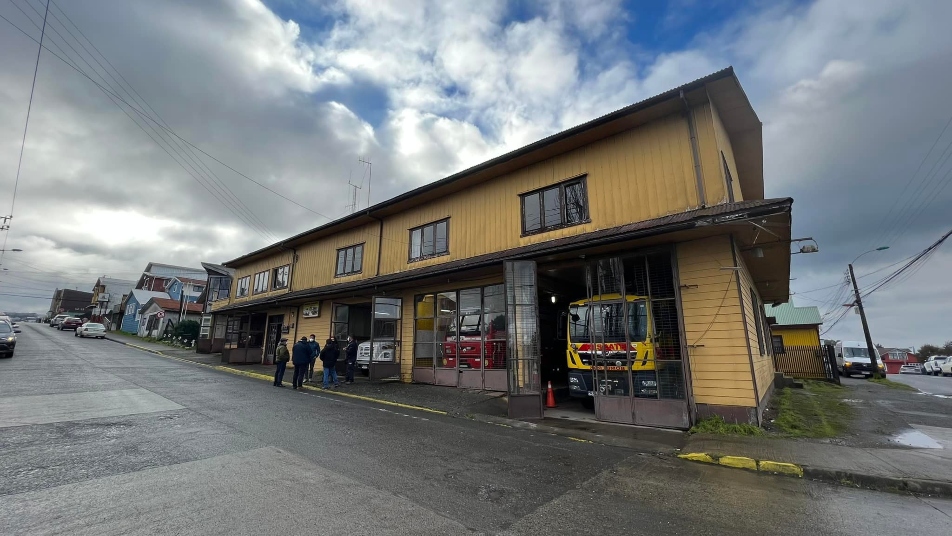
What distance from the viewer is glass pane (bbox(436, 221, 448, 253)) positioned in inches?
575

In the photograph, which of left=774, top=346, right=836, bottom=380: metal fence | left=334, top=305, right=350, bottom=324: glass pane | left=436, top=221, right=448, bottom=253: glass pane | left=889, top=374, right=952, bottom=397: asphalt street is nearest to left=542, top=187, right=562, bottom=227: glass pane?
left=436, top=221, right=448, bottom=253: glass pane

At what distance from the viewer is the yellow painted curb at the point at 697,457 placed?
5992 millimetres

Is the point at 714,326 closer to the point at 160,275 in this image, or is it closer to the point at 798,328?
the point at 798,328

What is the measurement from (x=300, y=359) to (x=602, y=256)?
10.6m

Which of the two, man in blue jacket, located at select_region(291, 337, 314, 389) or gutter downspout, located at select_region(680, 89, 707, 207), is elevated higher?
gutter downspout, located at select_region(680, 89, 707, 207)

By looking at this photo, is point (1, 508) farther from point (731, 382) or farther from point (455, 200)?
point (455, 200)

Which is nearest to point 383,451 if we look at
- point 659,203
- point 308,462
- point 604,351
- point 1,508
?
point 308,462

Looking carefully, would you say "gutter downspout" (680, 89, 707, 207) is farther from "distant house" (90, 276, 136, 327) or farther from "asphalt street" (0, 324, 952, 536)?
"distant house" (90, 276, 136, 327)

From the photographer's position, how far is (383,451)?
19.7 ft

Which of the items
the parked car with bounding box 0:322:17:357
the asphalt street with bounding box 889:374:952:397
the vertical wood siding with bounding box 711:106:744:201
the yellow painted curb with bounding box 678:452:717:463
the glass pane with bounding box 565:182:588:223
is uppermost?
the vertical wood siding with bounding box 711:106:744:201

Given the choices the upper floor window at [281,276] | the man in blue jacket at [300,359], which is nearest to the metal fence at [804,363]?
the man in blue jacket at [300,359]

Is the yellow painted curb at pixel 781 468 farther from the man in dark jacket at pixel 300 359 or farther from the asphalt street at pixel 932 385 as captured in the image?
the asphalt street at pixel 932 385

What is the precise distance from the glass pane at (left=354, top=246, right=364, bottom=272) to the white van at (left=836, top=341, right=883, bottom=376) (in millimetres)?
31044

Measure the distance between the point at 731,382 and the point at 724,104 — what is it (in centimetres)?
668
